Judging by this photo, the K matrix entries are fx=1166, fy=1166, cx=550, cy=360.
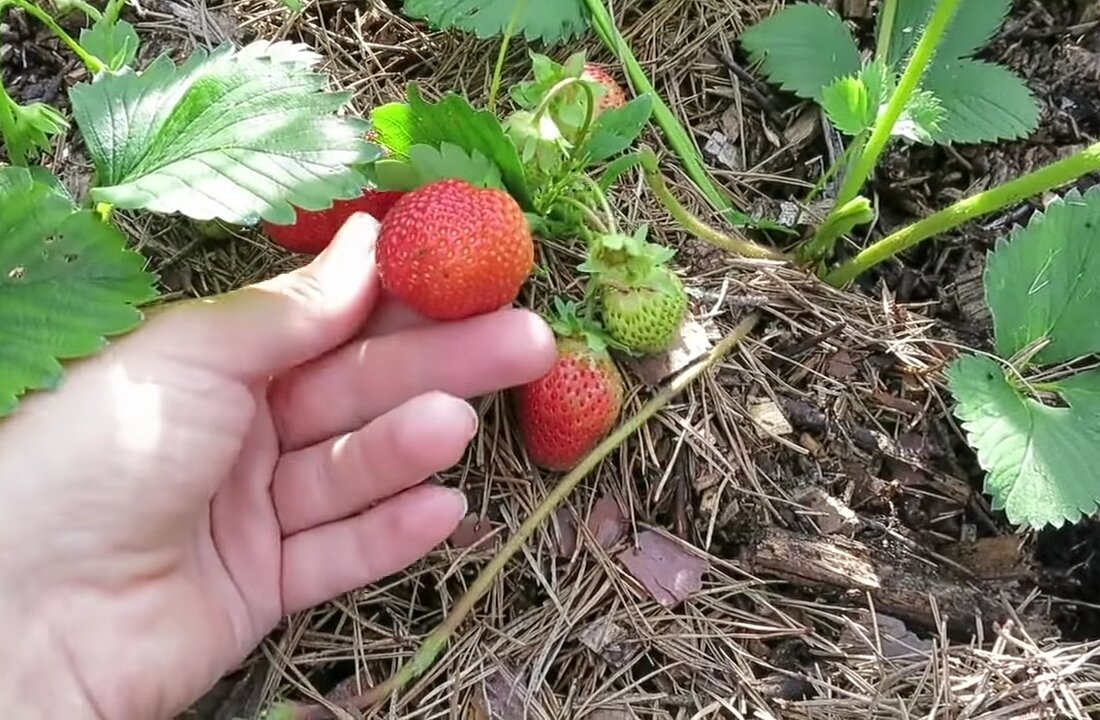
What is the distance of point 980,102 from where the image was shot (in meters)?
1.52

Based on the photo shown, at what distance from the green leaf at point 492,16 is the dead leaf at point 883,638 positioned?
0.82 metres

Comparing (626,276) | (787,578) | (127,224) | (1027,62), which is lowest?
(787,578)

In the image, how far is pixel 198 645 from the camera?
4.11ft

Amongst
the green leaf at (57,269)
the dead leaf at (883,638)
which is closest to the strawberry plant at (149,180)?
the green leaf at (57,269)

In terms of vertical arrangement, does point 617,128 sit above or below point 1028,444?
above

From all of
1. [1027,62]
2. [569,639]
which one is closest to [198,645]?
[569,639]

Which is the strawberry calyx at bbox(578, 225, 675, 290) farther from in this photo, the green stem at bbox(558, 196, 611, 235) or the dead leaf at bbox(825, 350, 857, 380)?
the dead leaf at bbox(825, 350, 857, 380)

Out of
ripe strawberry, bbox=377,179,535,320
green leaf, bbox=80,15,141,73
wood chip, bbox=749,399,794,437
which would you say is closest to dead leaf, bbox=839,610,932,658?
wood chip, bbox=749,399,794,437

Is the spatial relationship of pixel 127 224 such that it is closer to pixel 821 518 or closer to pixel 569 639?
pixel 569 639

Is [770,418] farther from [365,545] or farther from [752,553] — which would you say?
[365,545]

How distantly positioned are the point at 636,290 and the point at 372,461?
348 millimetres

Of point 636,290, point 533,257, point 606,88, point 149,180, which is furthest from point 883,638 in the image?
point 149,180

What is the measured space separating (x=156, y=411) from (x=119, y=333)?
9 centimetres

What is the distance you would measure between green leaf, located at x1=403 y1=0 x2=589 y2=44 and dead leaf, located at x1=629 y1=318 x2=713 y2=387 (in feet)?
1.40
